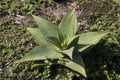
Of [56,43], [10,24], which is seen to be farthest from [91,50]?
[10,24]

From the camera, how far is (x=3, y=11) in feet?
17.2

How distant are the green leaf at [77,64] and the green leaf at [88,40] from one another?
127 millimetres

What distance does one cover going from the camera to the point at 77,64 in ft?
13.5

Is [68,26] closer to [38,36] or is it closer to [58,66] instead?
[38,36]

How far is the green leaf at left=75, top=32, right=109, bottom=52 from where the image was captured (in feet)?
13.7

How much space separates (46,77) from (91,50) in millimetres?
803

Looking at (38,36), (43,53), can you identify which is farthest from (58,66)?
(38,36)

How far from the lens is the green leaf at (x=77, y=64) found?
13.3ft

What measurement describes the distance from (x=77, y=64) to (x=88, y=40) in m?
0.36

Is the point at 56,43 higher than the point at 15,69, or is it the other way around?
the point at 56,43

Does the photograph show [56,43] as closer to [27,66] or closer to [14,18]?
[27,66]

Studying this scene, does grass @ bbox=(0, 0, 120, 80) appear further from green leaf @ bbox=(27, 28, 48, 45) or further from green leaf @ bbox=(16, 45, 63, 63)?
green leaf @ bbox=(27, 28, 48, 45)

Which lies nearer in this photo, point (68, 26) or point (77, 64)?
point (77, 64)

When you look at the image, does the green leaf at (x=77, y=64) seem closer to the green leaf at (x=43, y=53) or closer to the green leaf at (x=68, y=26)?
the green leaf at (x=43, y=53)
